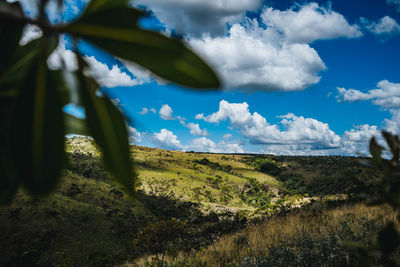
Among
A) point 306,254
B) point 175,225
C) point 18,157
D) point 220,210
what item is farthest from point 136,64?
point 220,210

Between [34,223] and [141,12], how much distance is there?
14044 millimetres

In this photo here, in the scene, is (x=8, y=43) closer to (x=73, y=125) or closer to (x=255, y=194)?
(x=73, y=125)

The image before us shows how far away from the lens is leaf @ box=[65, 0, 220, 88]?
0.83ft

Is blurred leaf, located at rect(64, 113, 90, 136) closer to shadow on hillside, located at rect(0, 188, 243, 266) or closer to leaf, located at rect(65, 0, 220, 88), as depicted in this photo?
leaf, located at rect(65, 0, 220, 88)

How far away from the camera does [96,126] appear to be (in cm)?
31

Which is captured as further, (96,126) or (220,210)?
(220,210)

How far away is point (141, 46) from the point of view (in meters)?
0.26

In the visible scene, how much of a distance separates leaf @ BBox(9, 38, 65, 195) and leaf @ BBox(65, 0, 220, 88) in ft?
0.21

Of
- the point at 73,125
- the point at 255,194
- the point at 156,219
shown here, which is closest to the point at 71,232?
the point at 156,219

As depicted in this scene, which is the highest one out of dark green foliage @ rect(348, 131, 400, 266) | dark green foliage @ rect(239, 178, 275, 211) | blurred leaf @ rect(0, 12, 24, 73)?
blurred leaf @ rect(0, 12, 24, 73)

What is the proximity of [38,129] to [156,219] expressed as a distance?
1742cm

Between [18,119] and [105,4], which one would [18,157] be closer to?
[18,119]

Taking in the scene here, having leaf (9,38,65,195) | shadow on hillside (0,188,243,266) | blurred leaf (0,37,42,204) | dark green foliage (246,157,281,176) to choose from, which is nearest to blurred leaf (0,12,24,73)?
blurred leaf (0,37,42,204)

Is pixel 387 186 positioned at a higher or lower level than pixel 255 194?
higher
